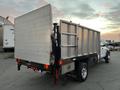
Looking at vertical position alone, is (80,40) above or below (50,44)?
above

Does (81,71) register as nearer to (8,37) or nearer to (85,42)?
(85,42)

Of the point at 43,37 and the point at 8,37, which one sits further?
the point at 8,37

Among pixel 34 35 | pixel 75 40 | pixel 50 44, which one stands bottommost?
pixel 50 44

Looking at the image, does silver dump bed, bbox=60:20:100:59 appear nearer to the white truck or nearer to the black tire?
the black tire

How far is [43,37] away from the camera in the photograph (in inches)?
198

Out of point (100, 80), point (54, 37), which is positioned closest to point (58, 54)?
point (54, 37)

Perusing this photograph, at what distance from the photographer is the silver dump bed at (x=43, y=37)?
193 inches

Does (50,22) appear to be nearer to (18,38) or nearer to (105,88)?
(18,38)

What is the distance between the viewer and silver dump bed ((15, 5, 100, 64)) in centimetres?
491

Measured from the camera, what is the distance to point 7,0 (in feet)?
46.1

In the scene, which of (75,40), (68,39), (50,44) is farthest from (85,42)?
(50,44)

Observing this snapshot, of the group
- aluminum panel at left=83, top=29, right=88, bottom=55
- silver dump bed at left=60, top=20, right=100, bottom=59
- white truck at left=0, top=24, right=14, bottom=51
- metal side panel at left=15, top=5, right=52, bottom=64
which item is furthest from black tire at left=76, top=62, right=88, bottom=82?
white truck at left=0, top=24, right=14, bottom=51

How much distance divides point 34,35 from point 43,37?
584mm

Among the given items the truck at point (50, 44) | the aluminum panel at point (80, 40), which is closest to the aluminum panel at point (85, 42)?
the truck at point (50, 44)
